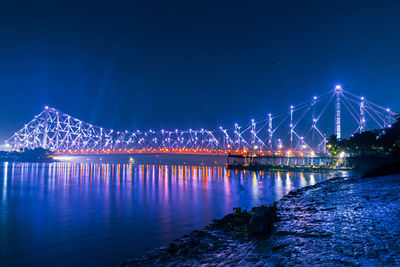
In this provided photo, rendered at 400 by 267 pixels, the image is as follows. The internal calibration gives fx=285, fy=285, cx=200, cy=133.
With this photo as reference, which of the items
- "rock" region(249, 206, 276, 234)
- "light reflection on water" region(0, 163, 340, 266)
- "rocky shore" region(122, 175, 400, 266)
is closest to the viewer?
"rocky shore" region(122, 175, 400, 266)

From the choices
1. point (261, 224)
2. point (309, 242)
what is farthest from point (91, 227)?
point (309, 242)

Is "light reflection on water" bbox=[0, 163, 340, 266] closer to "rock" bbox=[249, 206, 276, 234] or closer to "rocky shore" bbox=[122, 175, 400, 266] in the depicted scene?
"rocky shore" bbox=[122, 175, 400, 266]

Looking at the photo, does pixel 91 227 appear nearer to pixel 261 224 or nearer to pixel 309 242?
pixel 261 224

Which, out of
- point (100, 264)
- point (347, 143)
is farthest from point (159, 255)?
point (347, 143)

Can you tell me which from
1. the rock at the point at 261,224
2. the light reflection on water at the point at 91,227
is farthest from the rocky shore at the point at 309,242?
the light reflection on water at the point at 91,227

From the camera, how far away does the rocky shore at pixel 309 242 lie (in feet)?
12.8

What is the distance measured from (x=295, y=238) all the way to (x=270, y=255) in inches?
37.0

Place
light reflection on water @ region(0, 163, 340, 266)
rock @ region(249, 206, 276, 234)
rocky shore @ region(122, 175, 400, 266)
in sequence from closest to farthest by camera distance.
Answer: rocky shore @ region(122, 175, 400, 266) < rock @ region(249, 206, 276, 234) < light reflection on water @ region(0, 163, 340, 266)

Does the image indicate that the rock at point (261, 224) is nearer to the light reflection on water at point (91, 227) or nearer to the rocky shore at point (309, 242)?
the rocky shore at point (309, 242)

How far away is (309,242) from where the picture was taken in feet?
15.6

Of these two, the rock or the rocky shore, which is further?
the rock

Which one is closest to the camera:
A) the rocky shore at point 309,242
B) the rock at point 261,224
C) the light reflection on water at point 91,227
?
the rocky shore at point 309,242

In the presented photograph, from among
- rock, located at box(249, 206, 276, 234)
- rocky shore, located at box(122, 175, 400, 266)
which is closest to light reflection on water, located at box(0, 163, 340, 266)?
rocky shore, located at box(122, 175, 400, 266)

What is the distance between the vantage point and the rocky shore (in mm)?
3887
